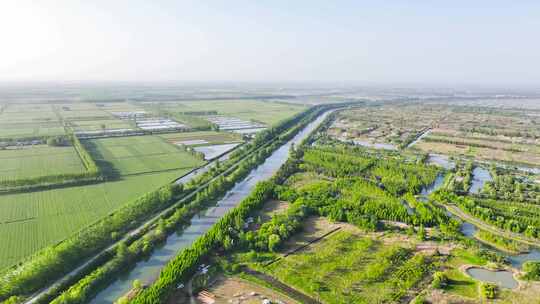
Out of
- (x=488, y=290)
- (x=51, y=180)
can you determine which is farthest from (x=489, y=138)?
(x=51, y=180)

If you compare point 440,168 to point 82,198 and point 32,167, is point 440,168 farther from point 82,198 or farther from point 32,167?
point 32,167

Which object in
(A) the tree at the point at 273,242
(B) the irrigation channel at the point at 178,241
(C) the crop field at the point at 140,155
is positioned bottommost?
(B) the irrigation channel at the point at 178,241

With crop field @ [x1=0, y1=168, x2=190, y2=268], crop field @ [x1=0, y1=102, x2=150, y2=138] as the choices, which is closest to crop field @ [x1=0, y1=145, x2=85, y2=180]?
crop field @ [x1=0, y1=168, x2=190, y2=268]

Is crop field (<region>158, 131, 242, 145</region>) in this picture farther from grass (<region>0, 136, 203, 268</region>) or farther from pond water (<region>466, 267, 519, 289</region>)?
pond water (<region>466, 267, 519, 289</region>)

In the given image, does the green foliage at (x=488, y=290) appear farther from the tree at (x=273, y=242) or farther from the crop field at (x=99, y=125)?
the crop field at (x=99, y=125)

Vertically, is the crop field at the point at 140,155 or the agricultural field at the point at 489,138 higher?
the agricultural field at the point at 489,138

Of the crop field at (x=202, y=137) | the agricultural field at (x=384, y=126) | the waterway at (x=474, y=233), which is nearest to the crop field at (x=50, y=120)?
the crop field at (x=202, y=137)
